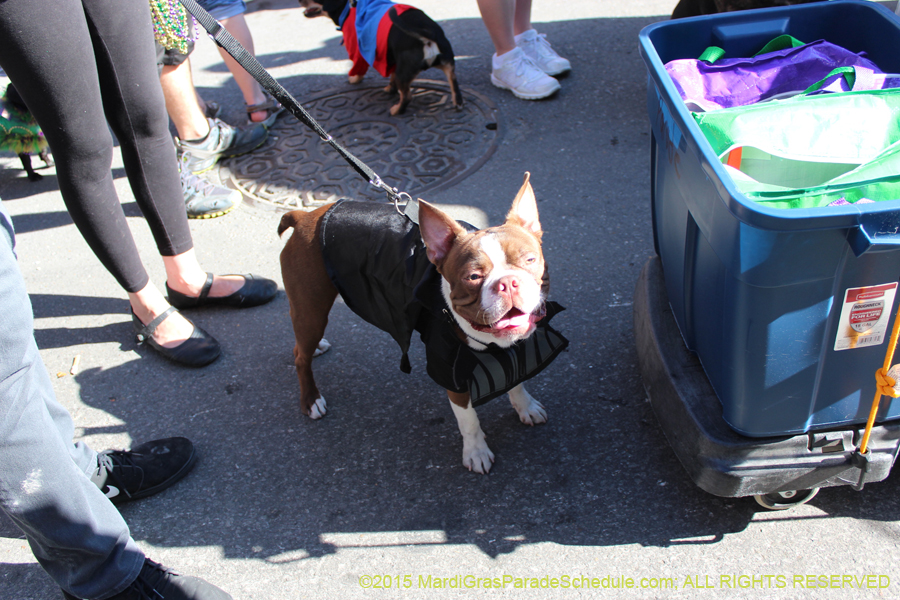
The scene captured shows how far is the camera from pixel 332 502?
2.22 meters

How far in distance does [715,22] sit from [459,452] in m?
1.88

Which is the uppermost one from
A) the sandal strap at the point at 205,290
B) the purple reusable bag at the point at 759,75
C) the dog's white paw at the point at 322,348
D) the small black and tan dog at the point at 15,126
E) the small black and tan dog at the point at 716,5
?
the purple reusable bag at the point at 759,75

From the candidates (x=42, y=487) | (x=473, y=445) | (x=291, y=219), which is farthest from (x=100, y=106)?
(x=473, y=445)

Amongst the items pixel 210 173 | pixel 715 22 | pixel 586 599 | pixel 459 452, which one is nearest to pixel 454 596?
pixel 586 599

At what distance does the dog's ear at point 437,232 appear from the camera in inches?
73.6

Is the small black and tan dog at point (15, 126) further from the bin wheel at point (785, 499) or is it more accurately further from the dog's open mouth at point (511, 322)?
the bin wheel at point (785, 499)

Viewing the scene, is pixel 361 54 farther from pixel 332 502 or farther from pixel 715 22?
pixel 332 502

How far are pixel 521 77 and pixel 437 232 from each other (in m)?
2.97

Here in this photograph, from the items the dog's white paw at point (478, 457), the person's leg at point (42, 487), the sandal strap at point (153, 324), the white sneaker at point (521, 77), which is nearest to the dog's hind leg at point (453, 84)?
the white sneaker at point (521, 77)

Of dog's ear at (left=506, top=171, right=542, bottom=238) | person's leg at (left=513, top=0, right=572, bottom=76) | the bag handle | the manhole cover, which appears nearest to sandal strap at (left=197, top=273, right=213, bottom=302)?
the manhole cover

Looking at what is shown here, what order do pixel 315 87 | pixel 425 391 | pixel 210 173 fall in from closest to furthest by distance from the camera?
pixel 425 391 → pixel 210 173 → pixel 315 87

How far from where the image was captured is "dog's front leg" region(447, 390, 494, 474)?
7.19ft

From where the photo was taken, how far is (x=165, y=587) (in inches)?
72.2

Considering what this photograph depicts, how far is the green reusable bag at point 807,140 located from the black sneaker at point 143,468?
6.83 feet
